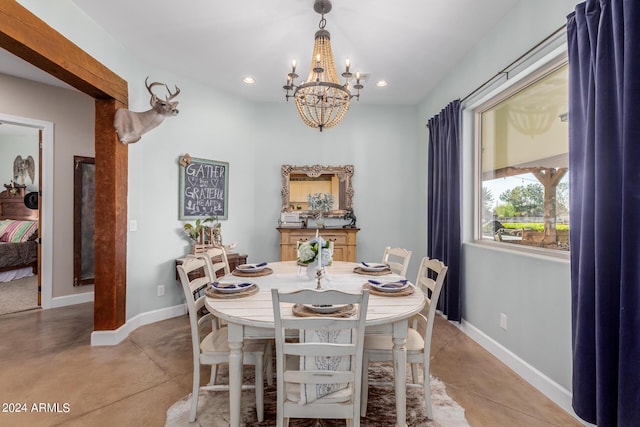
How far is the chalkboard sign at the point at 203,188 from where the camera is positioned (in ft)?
12.1

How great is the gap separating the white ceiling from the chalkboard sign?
40.8 inches

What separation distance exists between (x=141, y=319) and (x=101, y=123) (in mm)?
2009

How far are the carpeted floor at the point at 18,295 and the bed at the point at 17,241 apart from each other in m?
0.23

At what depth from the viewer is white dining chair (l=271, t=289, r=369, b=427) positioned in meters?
1.30

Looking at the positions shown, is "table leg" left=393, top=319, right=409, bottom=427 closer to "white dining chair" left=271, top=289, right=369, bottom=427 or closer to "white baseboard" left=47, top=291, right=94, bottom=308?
"white dining chair" left=271, top=289, right=369, bottom=427

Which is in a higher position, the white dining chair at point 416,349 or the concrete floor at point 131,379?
the white dining chair at point 416,349

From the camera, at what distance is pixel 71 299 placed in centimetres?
400

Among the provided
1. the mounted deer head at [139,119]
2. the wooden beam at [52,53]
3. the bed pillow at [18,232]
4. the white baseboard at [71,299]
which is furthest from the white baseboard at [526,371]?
the bed pillow at [18,232]

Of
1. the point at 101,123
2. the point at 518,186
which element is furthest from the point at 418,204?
the point at 101,123

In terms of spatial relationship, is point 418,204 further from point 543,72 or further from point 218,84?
point 218,84

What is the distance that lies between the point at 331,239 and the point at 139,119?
259cm

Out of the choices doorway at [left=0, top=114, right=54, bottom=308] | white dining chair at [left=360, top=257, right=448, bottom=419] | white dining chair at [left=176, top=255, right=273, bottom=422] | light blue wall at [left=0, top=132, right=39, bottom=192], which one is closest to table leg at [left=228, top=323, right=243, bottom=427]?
white dining chair at [left=176, top=255, right=273, bottom=422]

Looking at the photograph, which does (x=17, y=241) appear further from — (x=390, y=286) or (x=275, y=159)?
(x=390, y=286)

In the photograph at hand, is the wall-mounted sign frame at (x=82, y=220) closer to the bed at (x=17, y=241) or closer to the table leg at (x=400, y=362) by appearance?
the bed at (x=17, y=241)
